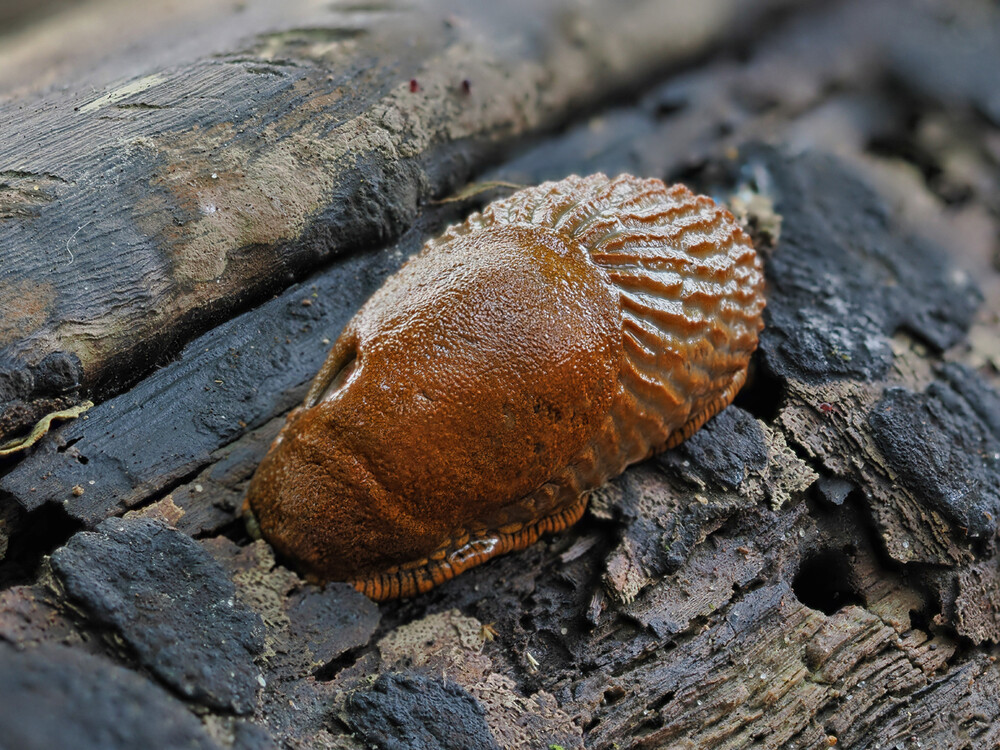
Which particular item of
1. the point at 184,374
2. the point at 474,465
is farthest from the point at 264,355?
the point at 474,465

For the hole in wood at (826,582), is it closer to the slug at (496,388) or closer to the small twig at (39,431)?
the slug at (496,388)

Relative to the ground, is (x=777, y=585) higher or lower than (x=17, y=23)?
lower

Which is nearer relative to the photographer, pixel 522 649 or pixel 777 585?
pixel 522 649

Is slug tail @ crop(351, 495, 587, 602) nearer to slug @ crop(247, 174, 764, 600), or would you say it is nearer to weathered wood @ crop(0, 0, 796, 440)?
slug @ crop(247, 174, 764, 600)

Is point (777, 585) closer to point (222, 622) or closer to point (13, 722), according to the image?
point (222, 622)

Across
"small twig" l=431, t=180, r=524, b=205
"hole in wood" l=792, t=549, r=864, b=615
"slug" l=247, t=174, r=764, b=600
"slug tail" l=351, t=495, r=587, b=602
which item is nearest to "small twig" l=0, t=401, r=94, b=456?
"slug" l=247, t=174, r=764, b=600

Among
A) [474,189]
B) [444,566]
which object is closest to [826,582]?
[444,566]

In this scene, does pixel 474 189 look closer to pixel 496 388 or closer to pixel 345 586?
pixel 496 388
